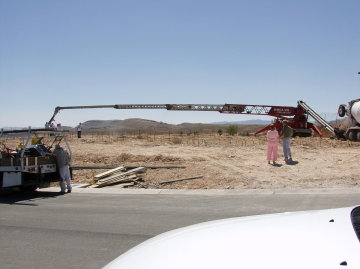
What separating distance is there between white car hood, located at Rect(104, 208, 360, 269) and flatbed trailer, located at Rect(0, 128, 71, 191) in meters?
9.18

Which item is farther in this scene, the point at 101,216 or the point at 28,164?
the point at 28,164

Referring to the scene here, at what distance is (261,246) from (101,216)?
6.32 metres

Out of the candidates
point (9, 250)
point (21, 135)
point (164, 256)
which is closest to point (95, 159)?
point (21, 135)

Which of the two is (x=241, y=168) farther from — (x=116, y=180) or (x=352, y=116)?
(x=352, y=116)

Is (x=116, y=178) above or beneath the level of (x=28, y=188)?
above

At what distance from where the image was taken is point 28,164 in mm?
11438

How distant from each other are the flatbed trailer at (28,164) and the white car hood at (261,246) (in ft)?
30.1

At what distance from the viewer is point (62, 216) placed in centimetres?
845

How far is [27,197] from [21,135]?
6.28 ft

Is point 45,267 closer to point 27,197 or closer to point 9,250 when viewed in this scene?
point 9,250

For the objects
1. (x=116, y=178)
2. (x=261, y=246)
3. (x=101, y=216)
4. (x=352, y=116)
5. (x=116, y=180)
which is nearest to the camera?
(x=261, y=246)

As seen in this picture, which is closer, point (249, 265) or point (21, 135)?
point (249, 265)

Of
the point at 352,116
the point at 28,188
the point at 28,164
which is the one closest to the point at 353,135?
the point at 352,116

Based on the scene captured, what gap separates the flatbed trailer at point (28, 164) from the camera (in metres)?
11.2
